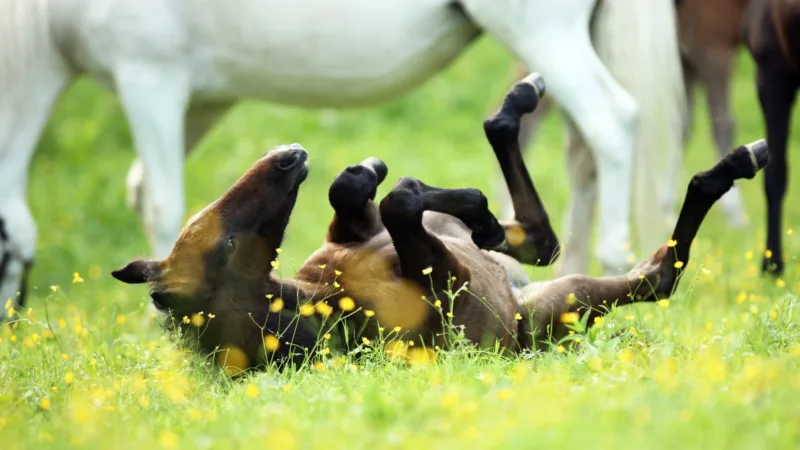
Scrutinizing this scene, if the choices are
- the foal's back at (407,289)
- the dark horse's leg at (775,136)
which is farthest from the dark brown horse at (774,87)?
the foal's back at (407,289)

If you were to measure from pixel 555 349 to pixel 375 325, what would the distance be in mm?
612

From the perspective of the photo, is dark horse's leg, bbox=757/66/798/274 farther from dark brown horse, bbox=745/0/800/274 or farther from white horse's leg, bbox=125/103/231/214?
white horse's leg, bbox=125/103/231/214

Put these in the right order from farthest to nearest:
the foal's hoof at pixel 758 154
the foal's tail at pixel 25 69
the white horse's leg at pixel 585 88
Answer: the foal's tail at pixel 25 69
the white horse's leg at pixel 585 88
the foal's hoof at pixel 758 154

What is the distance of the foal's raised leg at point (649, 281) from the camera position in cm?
387

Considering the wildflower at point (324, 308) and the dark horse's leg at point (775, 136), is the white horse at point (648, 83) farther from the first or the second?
the wildflower at point (324, 308)

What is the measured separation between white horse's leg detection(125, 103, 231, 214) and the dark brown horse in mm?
2848

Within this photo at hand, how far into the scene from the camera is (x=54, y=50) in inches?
211

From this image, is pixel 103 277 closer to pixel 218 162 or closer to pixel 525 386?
pixel 218 162

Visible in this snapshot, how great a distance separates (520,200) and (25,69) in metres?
2.58

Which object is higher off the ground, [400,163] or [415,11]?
[415,11]

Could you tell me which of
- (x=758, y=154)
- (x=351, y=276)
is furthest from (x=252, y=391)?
(x=758, y=154)

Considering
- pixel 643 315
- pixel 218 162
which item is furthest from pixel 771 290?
pixel 218 162

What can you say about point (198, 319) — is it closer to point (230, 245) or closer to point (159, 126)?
point (230, 245)

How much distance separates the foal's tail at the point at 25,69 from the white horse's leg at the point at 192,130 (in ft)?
2.43
